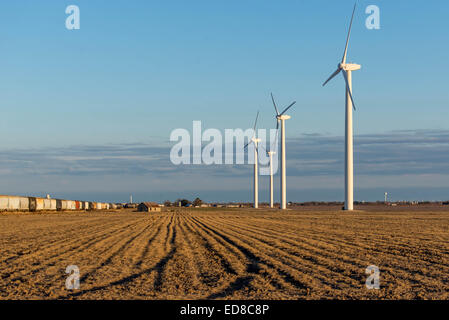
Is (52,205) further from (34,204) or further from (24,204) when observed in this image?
(24,204)

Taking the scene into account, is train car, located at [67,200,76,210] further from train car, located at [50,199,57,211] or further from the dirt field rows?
the dirt field rows

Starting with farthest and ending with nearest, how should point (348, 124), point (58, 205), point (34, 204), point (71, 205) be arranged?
point (71, 205) < point (58, 205) < point (34, 204) < point (348, 124)

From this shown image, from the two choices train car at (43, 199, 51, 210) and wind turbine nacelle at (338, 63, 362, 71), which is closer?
wind turbine nacelle at (338, 63, 362, 71)

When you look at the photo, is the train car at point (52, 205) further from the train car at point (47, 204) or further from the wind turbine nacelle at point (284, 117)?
the wind turbine nacelle at point (284, 117)

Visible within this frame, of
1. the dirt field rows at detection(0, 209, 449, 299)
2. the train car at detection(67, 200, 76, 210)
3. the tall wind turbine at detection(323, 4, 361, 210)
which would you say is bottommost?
the train car at detection(67, 200, 76, 210)

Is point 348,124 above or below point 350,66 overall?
below

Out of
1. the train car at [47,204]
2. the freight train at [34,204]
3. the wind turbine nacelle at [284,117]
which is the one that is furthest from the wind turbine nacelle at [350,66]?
the train car at [47,204]

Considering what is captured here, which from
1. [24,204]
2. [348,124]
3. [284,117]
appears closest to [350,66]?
[348,124]

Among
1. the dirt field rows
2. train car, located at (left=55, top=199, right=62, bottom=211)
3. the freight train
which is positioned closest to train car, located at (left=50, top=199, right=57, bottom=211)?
the freight train

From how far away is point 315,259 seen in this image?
70.0ft
